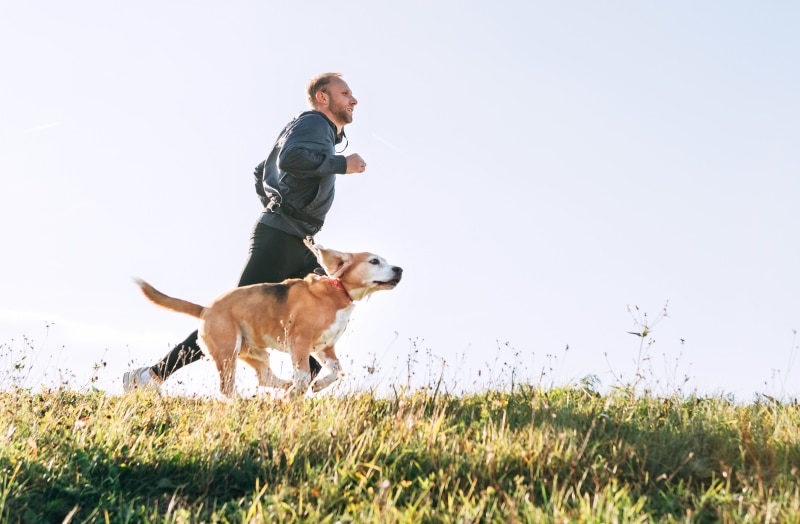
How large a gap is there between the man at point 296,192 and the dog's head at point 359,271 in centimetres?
45

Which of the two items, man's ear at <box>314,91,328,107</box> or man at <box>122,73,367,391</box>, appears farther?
man's ear at <box>314,91,328,107</box>

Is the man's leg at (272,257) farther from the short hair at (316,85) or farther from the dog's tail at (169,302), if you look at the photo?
the short hair at (316,85)

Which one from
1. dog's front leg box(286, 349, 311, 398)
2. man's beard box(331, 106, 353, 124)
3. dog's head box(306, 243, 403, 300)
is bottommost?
dog's front leg box(286, 349, 311, 398)

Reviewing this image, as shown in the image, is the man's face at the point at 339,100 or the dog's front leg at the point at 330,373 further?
the man's face at the point at 339,100

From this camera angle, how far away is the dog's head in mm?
8164

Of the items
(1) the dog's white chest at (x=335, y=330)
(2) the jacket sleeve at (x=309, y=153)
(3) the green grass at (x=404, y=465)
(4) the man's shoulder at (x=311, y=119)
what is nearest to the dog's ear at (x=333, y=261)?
(1) the dog's white chest at (x=335, y=330)

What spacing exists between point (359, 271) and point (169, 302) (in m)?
2.04

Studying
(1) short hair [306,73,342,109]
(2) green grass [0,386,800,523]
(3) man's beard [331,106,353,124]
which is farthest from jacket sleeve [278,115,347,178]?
(2) green grass [0,386,800,523]

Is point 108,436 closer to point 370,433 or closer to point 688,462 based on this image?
point 370,433

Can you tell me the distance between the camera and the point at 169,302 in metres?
8.52

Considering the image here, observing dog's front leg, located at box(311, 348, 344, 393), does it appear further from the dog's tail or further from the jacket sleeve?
the jacket sleeve

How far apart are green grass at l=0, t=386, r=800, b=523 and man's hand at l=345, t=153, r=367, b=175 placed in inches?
94.2

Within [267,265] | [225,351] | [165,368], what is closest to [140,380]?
[165,368]

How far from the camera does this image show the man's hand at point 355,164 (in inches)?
314
